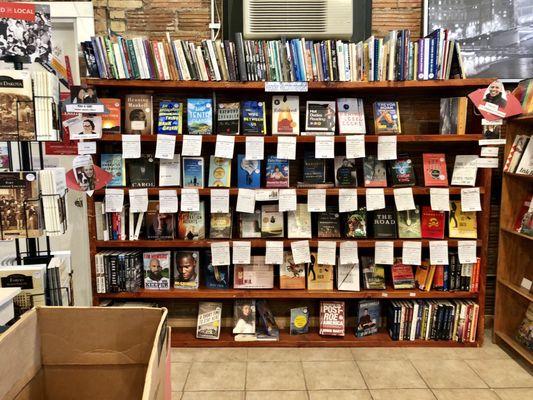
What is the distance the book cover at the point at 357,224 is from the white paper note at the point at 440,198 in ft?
1.50

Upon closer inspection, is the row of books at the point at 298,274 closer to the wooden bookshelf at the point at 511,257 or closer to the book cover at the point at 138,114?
the wooden bookshelf at the point at 511,257

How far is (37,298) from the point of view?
1689mm

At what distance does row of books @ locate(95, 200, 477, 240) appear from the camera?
2.89 m

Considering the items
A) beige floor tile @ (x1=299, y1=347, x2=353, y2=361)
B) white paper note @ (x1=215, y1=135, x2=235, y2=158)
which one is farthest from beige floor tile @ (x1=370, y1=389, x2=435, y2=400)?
white paper note @ (x1=215, y1=135, x2=235, y2=158)

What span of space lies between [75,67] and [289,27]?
60.2 inches

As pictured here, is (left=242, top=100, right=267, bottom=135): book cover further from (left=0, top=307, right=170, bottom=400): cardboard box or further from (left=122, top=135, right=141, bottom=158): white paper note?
(left=0, top=307, right=170, bottom=400): cardboard box

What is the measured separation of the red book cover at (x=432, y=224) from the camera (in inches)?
114

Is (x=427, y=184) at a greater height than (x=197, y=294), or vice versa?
(x=427, y=184)

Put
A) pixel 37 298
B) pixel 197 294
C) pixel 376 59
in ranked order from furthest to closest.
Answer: pixel 197 294
pixel 376 59
pixel 37 298

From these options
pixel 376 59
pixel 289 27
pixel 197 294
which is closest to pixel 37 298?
pixel 197 294

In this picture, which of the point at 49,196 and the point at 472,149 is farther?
the point at 472,149

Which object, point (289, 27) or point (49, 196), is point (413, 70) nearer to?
point (289, 27)

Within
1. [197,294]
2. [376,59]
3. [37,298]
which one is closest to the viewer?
[37,298]

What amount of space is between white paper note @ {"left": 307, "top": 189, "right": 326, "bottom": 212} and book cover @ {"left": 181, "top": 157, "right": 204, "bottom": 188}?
0.74 m
